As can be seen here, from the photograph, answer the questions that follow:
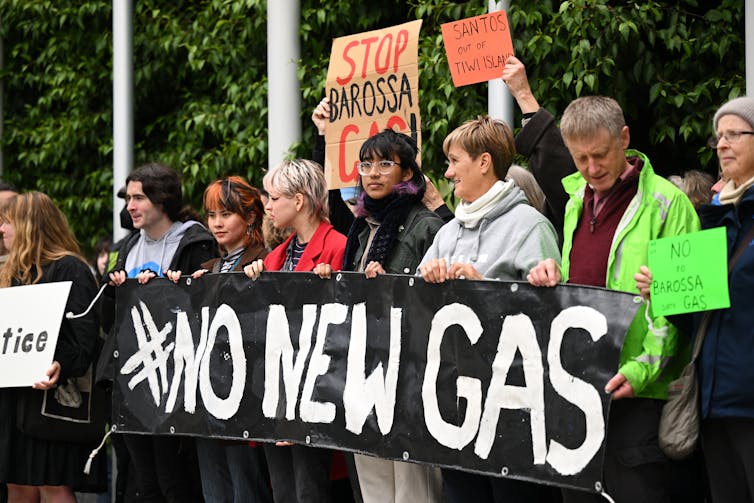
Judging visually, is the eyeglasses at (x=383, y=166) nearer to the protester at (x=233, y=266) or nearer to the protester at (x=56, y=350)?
the protester at (x=233, y=266)

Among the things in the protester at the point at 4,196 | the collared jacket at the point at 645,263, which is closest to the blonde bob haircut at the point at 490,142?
the collared jacket at the point at 645,263

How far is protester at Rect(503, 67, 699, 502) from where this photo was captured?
430 centimetres

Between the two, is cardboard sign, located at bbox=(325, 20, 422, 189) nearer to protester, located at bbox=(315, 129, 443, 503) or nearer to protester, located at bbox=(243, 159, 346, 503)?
protester, located at bbox=(243, 159, 346, 503)

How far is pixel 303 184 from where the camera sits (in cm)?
591

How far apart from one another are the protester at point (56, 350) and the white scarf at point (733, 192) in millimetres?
3644

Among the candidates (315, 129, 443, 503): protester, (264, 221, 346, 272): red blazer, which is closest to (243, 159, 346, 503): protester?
(264, 221, 346, 272): red blazer

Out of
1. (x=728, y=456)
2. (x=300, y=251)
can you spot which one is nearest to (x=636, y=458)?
(x=728, y=456)

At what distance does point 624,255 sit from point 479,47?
67.5 inches

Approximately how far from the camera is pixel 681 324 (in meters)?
4.28

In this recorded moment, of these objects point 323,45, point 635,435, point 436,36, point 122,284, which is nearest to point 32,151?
point 323,45

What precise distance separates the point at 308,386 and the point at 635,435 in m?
1.58

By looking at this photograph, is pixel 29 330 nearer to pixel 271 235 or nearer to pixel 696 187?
pixel 271 235

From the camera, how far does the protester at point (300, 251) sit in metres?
5.64

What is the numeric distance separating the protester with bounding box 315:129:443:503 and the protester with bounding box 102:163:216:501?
4.51ft
